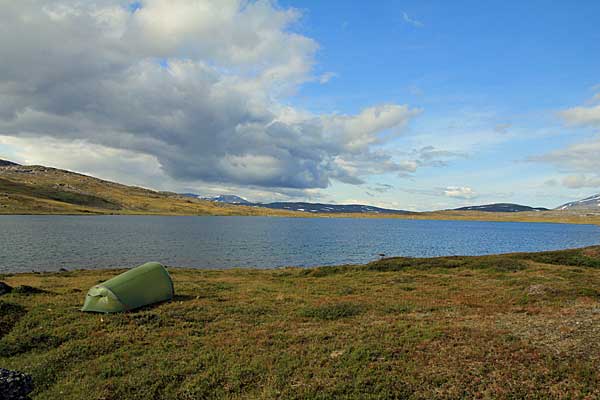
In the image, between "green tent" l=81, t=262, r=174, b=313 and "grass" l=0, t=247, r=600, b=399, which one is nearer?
"grass" l=0, t=247, r=600, b=399

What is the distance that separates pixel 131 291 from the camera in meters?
23.7

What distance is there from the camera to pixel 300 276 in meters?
44.1

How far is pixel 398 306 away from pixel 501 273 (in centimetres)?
2223

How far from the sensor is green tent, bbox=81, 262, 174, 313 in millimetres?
22391

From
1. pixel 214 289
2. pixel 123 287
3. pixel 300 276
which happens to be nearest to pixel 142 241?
pixel 300 276

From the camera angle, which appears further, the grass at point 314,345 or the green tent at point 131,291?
the green tent at point 131,291

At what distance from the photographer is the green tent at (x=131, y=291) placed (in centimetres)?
2239

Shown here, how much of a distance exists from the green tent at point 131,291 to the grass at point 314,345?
103 cm

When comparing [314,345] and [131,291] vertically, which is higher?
[131,291]

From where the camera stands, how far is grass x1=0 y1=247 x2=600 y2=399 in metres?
12.8

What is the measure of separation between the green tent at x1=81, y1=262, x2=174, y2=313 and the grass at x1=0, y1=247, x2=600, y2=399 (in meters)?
1.03

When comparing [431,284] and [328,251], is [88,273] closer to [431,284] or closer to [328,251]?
[431,284]

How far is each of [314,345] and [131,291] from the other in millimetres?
13646

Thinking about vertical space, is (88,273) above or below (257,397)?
below
